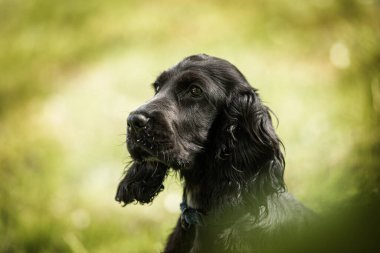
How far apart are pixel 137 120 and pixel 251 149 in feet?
2.39

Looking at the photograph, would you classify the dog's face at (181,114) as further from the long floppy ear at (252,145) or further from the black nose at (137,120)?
the long floppy ear at (252,145)

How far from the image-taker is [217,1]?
1016 cm

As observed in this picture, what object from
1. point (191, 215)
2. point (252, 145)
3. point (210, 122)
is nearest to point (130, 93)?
point (210, 122)

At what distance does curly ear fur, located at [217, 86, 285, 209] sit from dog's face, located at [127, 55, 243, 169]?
0.11 metres

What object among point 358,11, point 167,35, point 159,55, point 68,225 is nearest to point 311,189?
→ point 68,225

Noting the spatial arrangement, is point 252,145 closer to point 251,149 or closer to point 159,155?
point 251,149

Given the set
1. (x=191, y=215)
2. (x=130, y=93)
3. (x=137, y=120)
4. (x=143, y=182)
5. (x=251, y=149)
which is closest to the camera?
(x=137, y=120)

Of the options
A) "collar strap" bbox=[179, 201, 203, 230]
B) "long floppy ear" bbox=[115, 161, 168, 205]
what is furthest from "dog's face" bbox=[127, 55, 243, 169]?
"long floppy ear" bbox=[115, 161, 168, 205]

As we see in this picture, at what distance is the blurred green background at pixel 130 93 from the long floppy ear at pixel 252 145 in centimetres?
55

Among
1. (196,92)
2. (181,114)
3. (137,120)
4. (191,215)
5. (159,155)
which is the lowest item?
(191,215)

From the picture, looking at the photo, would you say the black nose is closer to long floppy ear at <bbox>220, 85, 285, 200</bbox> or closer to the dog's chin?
the dog's chin

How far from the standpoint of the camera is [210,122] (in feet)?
11.5

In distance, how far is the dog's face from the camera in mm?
3223

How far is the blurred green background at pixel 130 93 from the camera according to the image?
5082 millimetres
